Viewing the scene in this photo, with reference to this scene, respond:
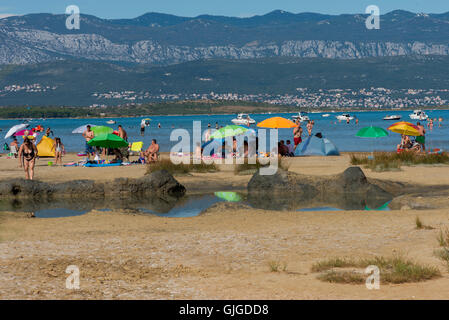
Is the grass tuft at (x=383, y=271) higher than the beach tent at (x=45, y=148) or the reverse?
higher

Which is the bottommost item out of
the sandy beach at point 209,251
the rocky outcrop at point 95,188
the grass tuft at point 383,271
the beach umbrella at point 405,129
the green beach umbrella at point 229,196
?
the green beach umbrella at point 229,196

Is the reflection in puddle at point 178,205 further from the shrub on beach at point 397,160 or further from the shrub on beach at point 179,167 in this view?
the shrub on beach at point 397,160

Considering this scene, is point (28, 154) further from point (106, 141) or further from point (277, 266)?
point (277, 266)

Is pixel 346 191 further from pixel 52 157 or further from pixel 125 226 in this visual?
pixel 52 157

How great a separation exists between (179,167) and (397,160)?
7.54 m

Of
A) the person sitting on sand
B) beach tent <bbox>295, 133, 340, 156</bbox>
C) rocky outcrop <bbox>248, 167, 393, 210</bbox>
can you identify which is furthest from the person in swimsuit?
beach tent <bbox>295, 133, 340, 156</bbox>

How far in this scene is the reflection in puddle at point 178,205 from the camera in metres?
17.1

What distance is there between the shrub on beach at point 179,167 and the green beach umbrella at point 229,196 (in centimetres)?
346

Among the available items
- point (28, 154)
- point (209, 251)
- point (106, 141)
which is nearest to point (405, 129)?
point (106, 141)

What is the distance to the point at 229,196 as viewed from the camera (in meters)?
19.9

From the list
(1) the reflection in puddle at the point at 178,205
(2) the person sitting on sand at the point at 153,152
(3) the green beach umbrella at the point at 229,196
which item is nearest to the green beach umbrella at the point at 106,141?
(2) the person sitting on sand at the point at 153,152

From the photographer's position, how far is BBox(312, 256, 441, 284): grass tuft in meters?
8.48

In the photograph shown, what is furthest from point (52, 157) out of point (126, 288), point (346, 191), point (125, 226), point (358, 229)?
point (126, 288)
